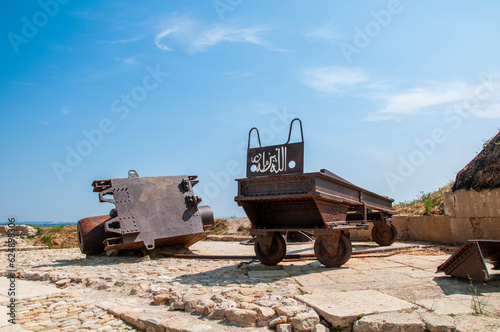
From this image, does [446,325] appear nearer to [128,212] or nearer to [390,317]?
[390,317]

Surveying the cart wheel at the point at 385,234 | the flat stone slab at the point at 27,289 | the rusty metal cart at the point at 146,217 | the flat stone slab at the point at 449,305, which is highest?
the rusty metal cart at the point at 146,217

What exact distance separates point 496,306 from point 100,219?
831cm

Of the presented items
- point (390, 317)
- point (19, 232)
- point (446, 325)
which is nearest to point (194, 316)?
point (390, 317)

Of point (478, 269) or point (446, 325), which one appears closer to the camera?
point (446, 325)

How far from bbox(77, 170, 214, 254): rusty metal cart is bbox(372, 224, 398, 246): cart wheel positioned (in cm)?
434

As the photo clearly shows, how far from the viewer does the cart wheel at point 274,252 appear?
622 centimetres

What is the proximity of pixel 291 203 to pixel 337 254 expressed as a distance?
3.69ft

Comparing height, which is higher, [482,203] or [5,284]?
[482,203]

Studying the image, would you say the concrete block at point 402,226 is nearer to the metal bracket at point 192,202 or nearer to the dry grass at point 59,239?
the metal bracket at point 192,202

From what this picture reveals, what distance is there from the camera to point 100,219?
362 inches

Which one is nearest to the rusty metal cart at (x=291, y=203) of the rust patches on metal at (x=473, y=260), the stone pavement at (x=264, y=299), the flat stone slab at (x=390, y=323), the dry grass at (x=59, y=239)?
the stone pavement at (x=264, y=299)

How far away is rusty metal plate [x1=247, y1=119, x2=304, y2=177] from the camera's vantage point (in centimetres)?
561

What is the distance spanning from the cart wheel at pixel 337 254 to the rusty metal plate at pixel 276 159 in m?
1.32

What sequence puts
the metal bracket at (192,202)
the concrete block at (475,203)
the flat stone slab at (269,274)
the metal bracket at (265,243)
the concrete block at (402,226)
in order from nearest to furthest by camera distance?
the flat stone slab at (269,274), the metal bracket at (265,243), the concrete block at (475,203), the metal bracket at (192,202), the concrete block at (402,226)
